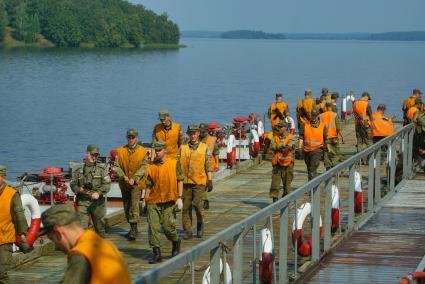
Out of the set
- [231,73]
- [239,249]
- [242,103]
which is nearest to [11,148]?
[242,103]

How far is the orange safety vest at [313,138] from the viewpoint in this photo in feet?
71.3

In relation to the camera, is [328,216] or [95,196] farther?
[95,196]

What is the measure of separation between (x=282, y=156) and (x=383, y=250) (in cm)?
519

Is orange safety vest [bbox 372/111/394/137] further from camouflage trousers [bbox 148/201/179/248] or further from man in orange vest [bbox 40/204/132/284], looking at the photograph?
man in orange vest [bbox 40/204/132/284]

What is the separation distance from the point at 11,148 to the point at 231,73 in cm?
10202

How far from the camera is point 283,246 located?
1268 centimetres

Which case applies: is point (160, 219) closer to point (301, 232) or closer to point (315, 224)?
point (315, 224)

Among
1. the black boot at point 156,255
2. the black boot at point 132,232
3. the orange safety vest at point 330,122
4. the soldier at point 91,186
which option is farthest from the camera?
the orange safety vest at point 330,122

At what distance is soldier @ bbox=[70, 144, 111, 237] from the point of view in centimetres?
1662

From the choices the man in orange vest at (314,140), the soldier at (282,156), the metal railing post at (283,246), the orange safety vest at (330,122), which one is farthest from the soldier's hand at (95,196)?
the orange safety vest at (330,122)

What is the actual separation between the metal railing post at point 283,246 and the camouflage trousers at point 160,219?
3234 millimetres

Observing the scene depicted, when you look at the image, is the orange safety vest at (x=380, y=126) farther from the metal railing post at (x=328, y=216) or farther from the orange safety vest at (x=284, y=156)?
the metal railing post at (x=328, y=216)

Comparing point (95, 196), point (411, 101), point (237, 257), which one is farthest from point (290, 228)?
point (411, 101)

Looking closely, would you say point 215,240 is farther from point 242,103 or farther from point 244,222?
point 242,103
